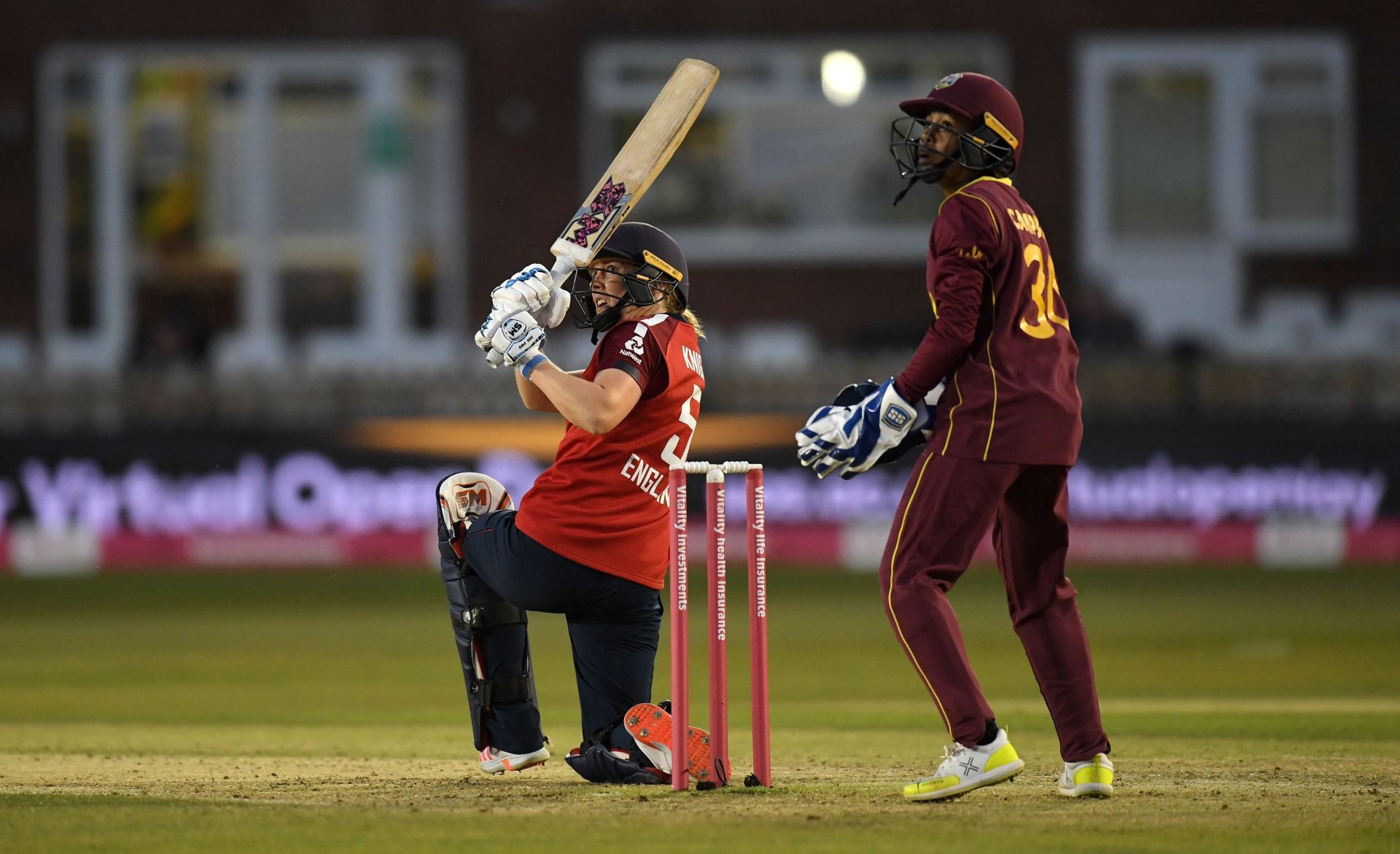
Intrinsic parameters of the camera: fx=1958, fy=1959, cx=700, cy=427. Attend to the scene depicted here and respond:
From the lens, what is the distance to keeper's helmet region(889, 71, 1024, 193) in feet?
14.5

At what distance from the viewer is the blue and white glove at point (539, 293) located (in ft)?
14.9

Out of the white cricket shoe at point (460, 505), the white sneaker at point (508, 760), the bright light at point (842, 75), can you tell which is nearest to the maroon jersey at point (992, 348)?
the white cricket shoe at point (460, 505)

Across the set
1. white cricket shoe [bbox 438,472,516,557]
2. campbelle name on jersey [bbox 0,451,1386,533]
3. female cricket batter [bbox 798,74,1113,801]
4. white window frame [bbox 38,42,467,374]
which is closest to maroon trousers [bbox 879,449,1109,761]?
female cricket batter [bbox 798,74,1113,801]

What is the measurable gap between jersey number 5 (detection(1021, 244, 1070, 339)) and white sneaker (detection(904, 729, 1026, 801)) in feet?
2.89

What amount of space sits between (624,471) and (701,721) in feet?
7.26

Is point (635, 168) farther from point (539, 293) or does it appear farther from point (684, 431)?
point (684, 431)

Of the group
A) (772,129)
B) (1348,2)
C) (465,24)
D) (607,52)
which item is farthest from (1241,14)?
(465,24)

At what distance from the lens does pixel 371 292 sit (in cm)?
1656

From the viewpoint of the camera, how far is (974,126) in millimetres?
4441

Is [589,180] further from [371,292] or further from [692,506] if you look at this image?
[692,506]

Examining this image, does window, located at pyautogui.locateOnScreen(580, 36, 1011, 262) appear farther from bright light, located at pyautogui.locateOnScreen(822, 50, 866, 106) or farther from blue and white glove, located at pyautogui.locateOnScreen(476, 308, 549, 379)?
blue and white glove, located at pyautogui.locateOnScreen(476, 308, 549, 379)

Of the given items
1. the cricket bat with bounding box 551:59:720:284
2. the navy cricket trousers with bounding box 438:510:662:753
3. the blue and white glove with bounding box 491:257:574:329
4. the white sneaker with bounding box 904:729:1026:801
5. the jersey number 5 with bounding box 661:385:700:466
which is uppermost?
the cricket bat with bounding box 551:59:720:284

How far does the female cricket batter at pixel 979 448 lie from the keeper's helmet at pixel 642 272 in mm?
545

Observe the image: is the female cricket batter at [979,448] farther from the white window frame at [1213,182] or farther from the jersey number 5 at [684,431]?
the white window frame at [1213,182]
